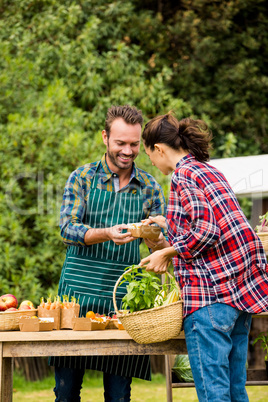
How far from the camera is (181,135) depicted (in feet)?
8.36

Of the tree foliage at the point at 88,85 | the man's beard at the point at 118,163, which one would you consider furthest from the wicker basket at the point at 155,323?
the tree foliage at the point at 88,85

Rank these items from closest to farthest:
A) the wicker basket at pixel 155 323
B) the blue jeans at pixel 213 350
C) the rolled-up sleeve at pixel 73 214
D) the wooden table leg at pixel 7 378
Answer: the blue jeans at pixel 213 350
the wicker basket at pixel 155 323
the wooden table leg at pixel 7 378
the rolled-up sleeve at pixel 73 214

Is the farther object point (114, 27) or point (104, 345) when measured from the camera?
point (114, 27)

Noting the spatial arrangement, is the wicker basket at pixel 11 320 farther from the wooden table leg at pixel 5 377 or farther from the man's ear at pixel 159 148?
the man's ear at pixel 159 148

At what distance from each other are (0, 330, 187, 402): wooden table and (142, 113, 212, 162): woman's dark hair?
0.85m

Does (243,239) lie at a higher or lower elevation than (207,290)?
higher

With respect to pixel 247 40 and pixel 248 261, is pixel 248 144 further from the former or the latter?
pixel 248 261

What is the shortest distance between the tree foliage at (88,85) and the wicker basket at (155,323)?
11.7ft

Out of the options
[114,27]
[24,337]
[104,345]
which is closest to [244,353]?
[104,345]

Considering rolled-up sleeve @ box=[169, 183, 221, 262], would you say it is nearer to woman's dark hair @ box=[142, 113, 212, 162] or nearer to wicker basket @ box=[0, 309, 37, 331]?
woman's dark hair @ box=[142, 113, 212, 162]

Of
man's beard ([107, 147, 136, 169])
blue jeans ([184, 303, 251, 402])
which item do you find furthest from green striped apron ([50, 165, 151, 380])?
blue jeans ([184, 303, 251, 402])

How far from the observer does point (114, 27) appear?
26.4 feet

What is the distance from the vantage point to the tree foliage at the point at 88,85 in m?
6.38

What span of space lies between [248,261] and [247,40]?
Result: 6999mm
